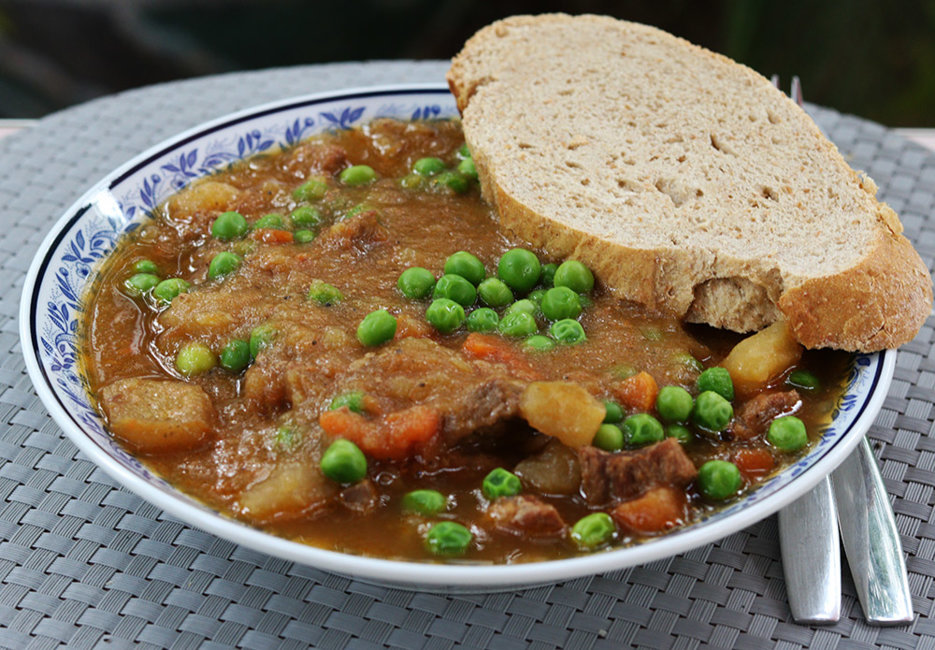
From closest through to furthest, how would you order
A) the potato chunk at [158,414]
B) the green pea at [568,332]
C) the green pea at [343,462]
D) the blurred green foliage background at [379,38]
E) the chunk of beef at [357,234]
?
1. the green pea at [343,462]
2. the potato chunk at [158,414]
3. the green pea at [568,332]
4. the chunk of beef at [357,234]
5. the blurred green foliage background at [379,38]

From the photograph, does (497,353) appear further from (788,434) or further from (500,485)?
(788,434)

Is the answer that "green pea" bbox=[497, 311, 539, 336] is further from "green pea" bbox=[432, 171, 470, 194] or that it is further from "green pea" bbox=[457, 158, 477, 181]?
"green pea" bbox=[457, 158, 477, 181]

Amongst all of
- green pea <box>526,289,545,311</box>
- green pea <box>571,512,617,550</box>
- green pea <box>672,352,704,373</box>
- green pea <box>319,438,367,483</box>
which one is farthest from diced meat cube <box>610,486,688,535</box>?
green pea <box>526,289,545,311</box>

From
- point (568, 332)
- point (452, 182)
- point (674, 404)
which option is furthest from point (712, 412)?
point (452, 182)

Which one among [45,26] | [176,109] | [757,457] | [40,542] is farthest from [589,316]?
[45,26]

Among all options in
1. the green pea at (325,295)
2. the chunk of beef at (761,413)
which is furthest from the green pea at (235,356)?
the chunk of beef at (761,413)

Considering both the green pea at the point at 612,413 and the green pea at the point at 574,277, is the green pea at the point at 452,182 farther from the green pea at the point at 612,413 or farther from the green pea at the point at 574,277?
the green pea at the point at 612,413
